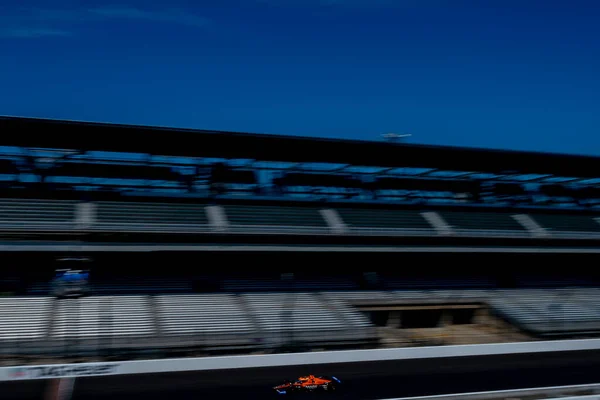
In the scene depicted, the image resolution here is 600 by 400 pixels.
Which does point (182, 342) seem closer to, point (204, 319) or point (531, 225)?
point (204, 319)

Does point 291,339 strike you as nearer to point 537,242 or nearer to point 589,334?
point 589,334

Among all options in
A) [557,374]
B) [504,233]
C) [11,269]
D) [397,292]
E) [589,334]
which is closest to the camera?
[557,374]

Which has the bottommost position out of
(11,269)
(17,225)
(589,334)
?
(589,334)

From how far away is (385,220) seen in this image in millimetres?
25922

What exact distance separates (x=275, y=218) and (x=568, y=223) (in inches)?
577

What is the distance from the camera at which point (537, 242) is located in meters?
26.4

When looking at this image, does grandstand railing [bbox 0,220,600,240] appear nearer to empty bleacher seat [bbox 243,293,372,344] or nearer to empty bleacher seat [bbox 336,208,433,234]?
empty bleacher seat [bbox 336,208,433,234]

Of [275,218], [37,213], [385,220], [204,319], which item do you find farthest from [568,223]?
[37,213]

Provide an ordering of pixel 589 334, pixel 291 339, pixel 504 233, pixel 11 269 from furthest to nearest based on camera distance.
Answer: pixel 504 233, pixel 589 334, pixel 11 269, pixel 291 339

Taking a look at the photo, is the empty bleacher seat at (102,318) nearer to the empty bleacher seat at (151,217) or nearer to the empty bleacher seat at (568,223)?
the empty bleacher seat at (151,217)

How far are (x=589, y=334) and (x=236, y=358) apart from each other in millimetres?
13662

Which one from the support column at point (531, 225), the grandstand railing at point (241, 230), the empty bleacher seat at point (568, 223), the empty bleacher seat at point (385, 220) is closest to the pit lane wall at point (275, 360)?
the grandstand railing at point (241, 230)

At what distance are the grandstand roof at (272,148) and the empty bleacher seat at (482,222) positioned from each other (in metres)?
2.16

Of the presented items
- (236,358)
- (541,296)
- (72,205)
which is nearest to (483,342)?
(541,296)
